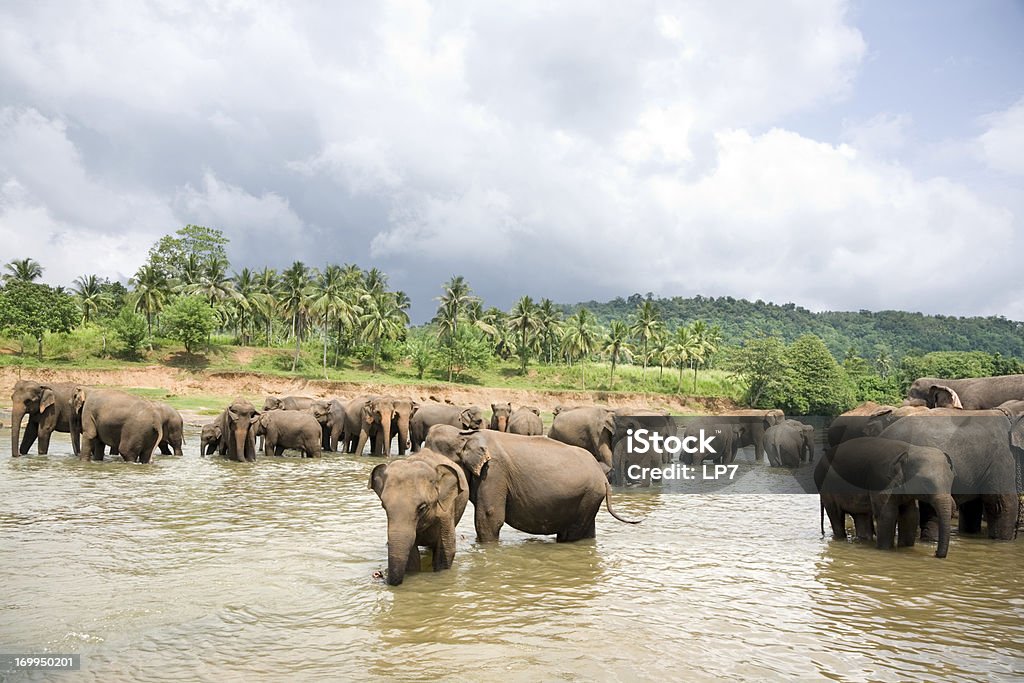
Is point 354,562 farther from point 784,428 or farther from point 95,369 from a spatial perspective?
point 95,369

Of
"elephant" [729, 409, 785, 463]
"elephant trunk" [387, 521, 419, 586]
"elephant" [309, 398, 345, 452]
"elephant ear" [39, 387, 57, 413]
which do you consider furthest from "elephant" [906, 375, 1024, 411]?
"elephant ear" [39, 387, 57, 413]

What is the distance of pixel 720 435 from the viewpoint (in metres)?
27.1

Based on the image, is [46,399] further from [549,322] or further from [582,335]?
[549,322]

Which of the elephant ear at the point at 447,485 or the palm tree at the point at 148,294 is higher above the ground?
the palm tree at the point at 148,294

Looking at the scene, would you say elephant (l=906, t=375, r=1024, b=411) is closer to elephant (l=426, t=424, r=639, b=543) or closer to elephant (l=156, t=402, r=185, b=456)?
elephant (l=426, t=424, r=639, b=543)

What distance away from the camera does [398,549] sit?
8336 millimetres

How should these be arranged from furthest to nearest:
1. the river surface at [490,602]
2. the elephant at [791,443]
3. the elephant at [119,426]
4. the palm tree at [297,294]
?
the palm tree at [297,294] → the elephant at [791,443] → the elephant at [119,426] → the river surface at [490,602]

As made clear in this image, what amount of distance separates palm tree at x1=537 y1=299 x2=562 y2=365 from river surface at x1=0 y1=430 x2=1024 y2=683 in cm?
8695

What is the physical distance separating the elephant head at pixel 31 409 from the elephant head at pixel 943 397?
23830 mm

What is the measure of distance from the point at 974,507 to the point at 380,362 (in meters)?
78.1

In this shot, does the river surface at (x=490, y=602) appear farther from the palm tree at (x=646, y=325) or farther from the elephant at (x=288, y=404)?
the palm tree at (x=646, y=325)

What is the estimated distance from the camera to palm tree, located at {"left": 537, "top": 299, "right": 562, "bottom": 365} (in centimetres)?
10119

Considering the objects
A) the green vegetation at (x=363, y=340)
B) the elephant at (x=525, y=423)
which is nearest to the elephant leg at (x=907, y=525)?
the elephant at (x=525, y=423)

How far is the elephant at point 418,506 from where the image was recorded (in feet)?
27.4
